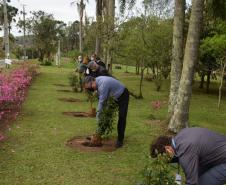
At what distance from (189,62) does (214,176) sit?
622cm

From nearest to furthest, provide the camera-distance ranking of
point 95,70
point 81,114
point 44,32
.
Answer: point 95,70 → point 81,114 → point 44,32

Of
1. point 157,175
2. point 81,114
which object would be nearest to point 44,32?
point 81,114

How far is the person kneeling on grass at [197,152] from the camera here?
4215 mm

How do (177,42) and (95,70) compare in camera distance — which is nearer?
(177,42)

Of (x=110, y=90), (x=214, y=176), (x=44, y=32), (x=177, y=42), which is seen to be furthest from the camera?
(x=44, y=32)

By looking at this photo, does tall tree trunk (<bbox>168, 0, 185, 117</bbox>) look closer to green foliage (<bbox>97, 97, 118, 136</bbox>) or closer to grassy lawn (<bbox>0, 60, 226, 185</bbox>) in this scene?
grassy lawn (<bbox>0, 60, 226, 185</bbox>)

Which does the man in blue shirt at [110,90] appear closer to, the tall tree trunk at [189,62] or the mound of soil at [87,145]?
the mound of soil at [87,145]

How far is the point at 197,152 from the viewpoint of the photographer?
167 inches

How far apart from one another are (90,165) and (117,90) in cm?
176

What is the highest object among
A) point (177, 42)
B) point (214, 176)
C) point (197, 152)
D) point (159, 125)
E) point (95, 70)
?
point (177, 42)

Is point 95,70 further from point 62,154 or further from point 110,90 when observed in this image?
point 62,154

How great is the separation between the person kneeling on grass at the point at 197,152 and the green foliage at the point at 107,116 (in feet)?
15.0

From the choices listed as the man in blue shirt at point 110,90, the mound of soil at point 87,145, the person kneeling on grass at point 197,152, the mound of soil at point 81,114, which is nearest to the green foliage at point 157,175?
the person kneeling on grass at point 197,152

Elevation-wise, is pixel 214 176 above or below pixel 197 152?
below
